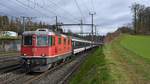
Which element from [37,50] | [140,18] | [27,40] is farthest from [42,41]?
[140,18]

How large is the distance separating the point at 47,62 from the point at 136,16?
96429mm

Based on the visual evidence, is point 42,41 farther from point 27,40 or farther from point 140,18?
point 140,18

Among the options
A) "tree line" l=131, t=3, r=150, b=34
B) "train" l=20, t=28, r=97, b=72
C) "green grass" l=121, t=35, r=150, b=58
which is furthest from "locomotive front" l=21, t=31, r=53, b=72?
"tree line" l=131, t=3, r=150, b=34

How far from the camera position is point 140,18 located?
116m

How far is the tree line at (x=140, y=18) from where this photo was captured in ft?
375

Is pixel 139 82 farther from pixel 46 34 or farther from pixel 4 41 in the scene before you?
pixel 4 41

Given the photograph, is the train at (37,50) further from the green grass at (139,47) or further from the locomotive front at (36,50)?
the green grass at (139,47)

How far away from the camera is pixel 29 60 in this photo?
69.9 feet

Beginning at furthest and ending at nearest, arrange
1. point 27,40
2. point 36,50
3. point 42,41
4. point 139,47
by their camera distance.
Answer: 1. point 139,47
2. point 27,40
3. point 42,41
4. point 36,50

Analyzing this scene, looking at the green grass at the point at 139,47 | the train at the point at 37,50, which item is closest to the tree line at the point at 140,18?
the green grass at the point at 139,47

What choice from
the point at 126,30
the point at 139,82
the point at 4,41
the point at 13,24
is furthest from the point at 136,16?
the point at 139,82

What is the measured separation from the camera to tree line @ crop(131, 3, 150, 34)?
375 ft

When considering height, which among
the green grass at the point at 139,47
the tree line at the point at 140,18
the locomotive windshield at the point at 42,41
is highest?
the tree line at the point at 140,18

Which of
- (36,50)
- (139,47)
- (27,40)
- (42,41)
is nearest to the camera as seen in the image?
(36,50)
